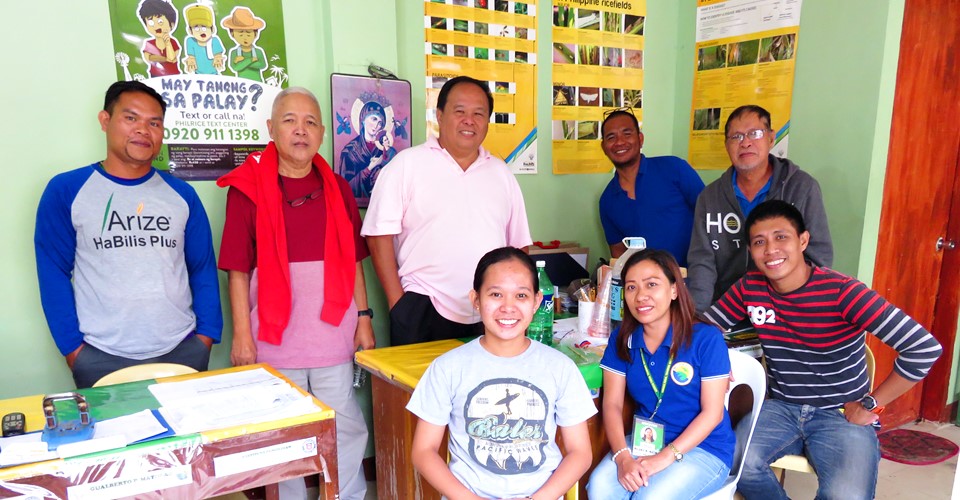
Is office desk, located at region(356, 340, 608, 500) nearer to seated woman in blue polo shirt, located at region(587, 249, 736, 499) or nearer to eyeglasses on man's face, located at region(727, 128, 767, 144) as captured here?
seated woman in blue polo shirt, located at region(587, 249, 736, 499)

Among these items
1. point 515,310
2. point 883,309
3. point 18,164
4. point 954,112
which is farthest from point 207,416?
point 954,112

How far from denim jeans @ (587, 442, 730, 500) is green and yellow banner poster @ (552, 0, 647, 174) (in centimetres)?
192

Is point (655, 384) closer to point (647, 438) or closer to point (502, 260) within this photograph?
point (647, 438)

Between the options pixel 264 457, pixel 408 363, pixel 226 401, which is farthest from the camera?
pixel 408 363

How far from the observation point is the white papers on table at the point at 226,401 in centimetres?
144

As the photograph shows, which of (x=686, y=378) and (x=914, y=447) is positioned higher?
(x=686, y=378)

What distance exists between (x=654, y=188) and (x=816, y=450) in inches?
57.8

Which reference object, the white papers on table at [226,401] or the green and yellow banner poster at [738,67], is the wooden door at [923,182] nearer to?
the green and yellow banner poster at [738,67]

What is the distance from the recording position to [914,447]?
3107mm

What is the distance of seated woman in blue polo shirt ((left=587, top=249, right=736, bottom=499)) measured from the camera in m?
1.73

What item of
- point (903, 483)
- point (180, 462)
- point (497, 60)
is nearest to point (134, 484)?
point (180, 462)

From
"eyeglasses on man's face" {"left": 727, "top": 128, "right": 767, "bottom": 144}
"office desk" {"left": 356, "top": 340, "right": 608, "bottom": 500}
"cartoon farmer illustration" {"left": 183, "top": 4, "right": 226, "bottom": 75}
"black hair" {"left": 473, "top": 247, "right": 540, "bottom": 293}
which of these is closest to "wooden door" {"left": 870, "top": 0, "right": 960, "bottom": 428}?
"eyeglasses on man's face" {"left": 727, "top": 128, "right": 767, "bottom": 144}

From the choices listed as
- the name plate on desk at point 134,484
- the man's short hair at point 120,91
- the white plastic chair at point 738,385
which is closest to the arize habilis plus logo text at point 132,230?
the man's short hair at point 120,91

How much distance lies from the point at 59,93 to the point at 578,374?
6.67 ft
